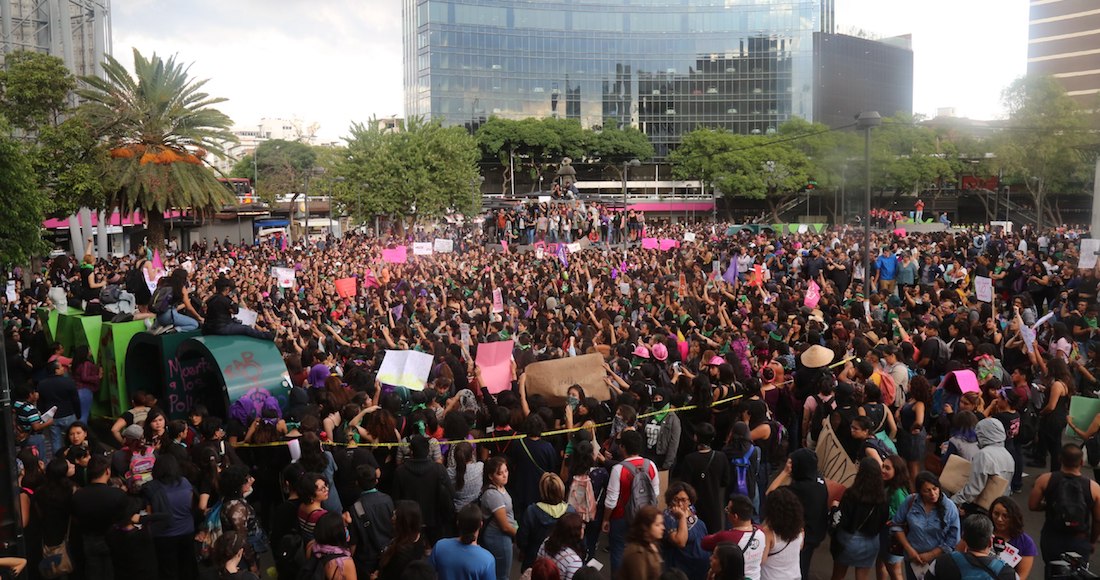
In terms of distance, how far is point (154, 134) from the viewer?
26.7m

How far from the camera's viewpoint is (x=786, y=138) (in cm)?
7888

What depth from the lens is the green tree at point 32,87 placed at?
2483cm

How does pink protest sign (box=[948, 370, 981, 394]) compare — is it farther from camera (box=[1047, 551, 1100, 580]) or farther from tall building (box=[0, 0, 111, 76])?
tall building (box=[0, 0, 111, 76])

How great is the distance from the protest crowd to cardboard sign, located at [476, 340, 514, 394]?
3 cm

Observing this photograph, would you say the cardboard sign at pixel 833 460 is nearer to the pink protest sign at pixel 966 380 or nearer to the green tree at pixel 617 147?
the pink protest sign at pixel 966 380

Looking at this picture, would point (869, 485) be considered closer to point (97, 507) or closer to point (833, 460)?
point (833, 460)


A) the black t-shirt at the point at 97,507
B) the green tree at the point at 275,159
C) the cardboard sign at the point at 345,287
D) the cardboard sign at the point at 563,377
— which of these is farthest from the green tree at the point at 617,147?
the black t-shirt at the point at 97,507

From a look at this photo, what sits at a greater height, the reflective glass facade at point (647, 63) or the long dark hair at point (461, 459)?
the reflective glass facade at point (647, 63)

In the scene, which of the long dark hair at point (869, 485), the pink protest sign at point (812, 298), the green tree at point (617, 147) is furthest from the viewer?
the green tree at point (617, 147)

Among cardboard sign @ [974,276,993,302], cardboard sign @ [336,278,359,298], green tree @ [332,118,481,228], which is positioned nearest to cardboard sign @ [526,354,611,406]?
cardboard sign @ [974,276,993,302]

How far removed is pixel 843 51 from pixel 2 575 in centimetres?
10270

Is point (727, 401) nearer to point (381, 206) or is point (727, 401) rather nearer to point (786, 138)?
point (381, 206)

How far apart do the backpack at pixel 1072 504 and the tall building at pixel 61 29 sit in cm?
3892

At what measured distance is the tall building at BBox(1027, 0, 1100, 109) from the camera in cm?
5262
